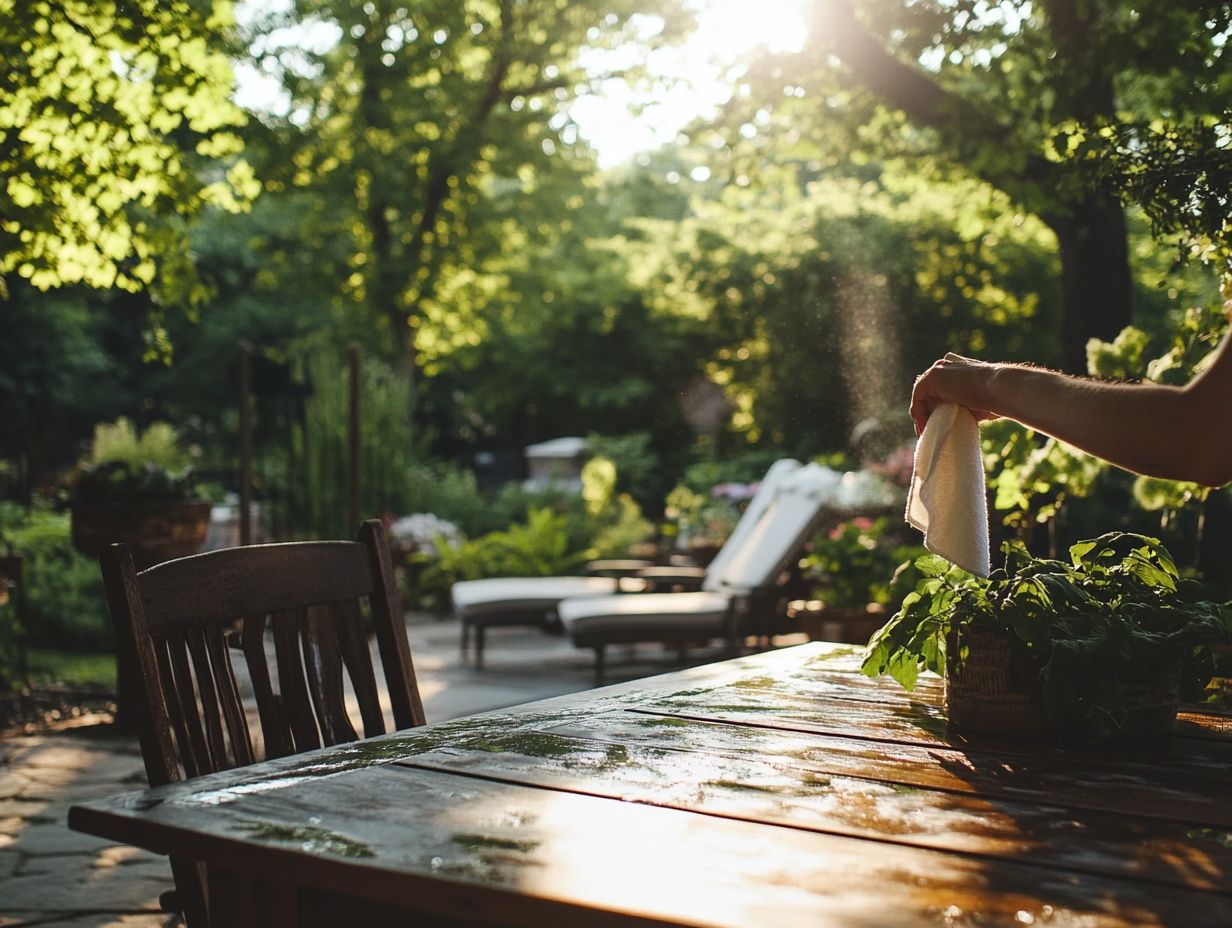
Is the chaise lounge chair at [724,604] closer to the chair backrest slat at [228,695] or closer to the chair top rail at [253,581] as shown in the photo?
the chair top rail at [253,581]

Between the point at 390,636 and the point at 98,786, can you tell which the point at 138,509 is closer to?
the point at 98,786

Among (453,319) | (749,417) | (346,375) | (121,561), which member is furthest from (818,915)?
(453,319)

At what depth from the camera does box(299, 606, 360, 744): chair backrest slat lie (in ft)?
5.93

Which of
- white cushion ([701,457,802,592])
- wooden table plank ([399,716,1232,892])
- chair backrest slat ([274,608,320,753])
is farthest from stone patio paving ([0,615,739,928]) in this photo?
wooden table plank ([399,716,1232,892])

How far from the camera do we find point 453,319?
1784 cm

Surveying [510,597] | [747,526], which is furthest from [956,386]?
[747,526]

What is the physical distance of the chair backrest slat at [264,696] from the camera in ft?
5.57

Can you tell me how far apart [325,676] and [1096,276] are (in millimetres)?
4192

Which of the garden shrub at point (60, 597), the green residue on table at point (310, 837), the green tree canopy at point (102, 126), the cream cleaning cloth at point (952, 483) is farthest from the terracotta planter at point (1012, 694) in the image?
the garden shrub at point (60, 597)

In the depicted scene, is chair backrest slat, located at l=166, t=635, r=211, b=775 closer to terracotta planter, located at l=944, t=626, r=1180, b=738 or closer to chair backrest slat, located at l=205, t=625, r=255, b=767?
chair backrest slat, located at l=205, t=625, r=255, b=767

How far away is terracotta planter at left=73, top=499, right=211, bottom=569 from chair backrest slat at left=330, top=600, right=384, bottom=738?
128 inches

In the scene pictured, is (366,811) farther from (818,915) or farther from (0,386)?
(0,386)

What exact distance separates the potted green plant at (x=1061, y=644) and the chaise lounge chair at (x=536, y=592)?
5.10 meters

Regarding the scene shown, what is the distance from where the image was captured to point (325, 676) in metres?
1.84
